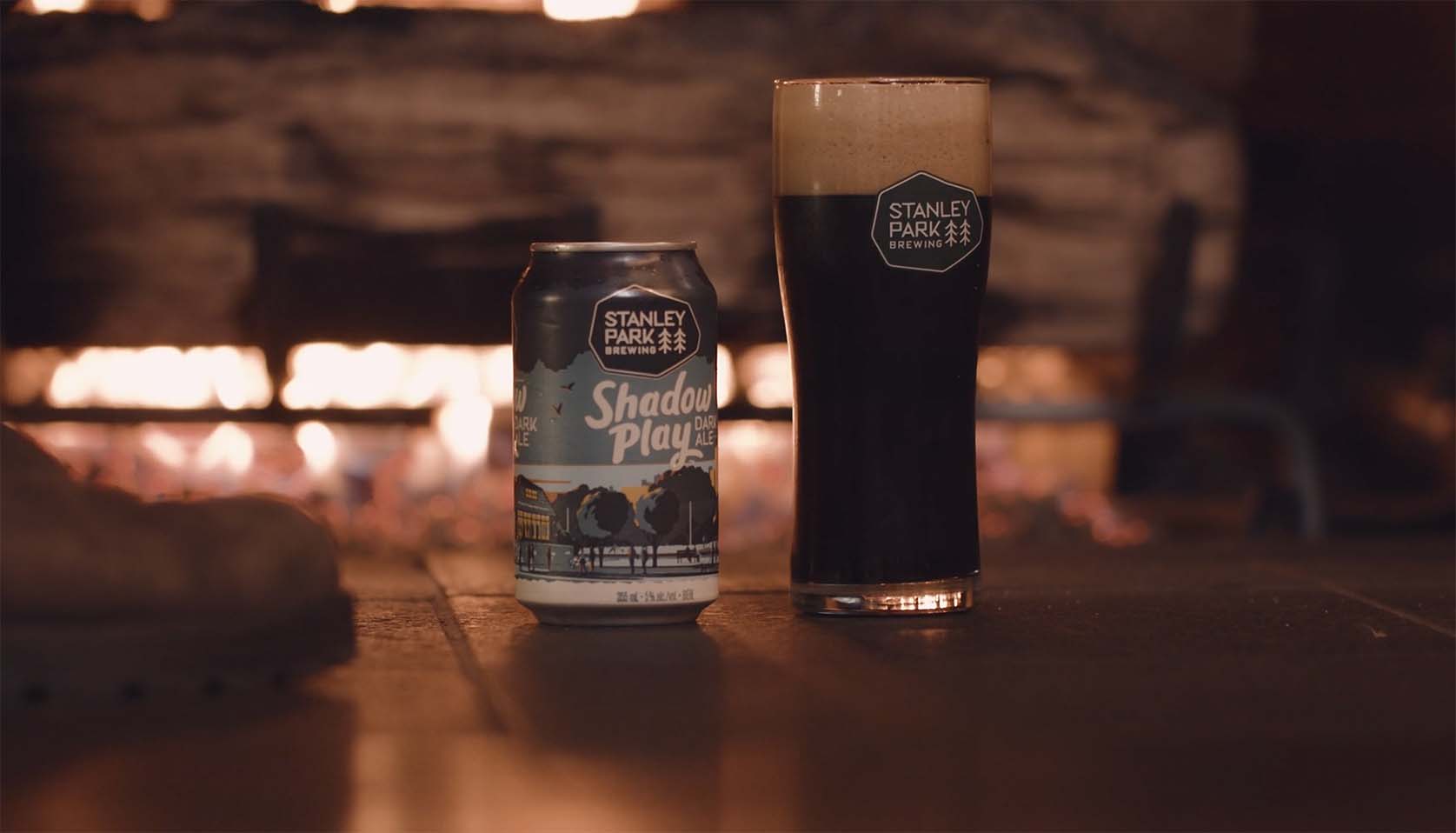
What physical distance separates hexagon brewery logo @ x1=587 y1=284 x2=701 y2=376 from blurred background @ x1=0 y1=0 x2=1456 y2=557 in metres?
1.30

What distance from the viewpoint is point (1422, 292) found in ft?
11.3

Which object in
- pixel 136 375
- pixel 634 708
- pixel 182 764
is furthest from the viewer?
pixel 136 375

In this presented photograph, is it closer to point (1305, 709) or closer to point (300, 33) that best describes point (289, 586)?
point (1305, 709)

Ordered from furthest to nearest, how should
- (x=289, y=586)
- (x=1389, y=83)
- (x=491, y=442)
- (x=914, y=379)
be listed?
(x=1389, y=83)
(x=491, y=442)
(x=914, y=379)
(x=289, y=586)

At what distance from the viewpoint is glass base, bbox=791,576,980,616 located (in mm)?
1036

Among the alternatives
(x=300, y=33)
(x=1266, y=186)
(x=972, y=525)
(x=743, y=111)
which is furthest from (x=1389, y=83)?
(x=972, y=525)

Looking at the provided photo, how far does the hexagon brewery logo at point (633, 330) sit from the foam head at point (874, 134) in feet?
0.33

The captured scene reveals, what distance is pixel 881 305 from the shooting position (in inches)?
39.4

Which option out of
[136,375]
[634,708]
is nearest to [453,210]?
[136,375]

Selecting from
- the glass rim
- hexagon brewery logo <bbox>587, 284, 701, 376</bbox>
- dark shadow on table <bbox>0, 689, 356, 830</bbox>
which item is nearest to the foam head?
the glass rim

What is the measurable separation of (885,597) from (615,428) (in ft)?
0.59

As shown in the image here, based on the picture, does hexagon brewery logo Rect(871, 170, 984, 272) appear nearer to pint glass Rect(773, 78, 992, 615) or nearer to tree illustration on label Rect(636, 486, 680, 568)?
pint glass Rect(773, 78, 992, 615)

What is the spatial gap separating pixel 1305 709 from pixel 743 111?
1.54 meters

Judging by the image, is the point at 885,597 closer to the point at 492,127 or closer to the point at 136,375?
the point at 492,127
